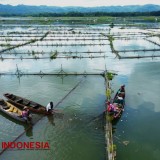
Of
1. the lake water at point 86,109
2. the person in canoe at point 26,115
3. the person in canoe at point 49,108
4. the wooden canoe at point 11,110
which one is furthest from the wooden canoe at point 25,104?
the person in canoe at point 26,115

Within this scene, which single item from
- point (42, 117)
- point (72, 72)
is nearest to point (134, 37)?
point (72, 72)

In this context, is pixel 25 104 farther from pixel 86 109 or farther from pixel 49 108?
pixel 86 109

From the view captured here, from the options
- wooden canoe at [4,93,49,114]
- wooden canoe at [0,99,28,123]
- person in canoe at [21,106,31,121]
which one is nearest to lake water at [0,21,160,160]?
wooden canoe at [0,99,28,123]

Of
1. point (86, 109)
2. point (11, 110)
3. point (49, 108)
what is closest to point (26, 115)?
point (49, 108)

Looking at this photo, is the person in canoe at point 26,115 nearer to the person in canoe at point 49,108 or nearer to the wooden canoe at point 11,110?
the wooden canoe at point 11,110

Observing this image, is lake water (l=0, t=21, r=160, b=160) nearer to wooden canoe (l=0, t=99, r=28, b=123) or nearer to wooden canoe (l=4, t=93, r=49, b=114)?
wooden canoe (l=0, t=99, r=28, b=123)

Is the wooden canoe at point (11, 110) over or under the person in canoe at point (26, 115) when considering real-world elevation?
under
